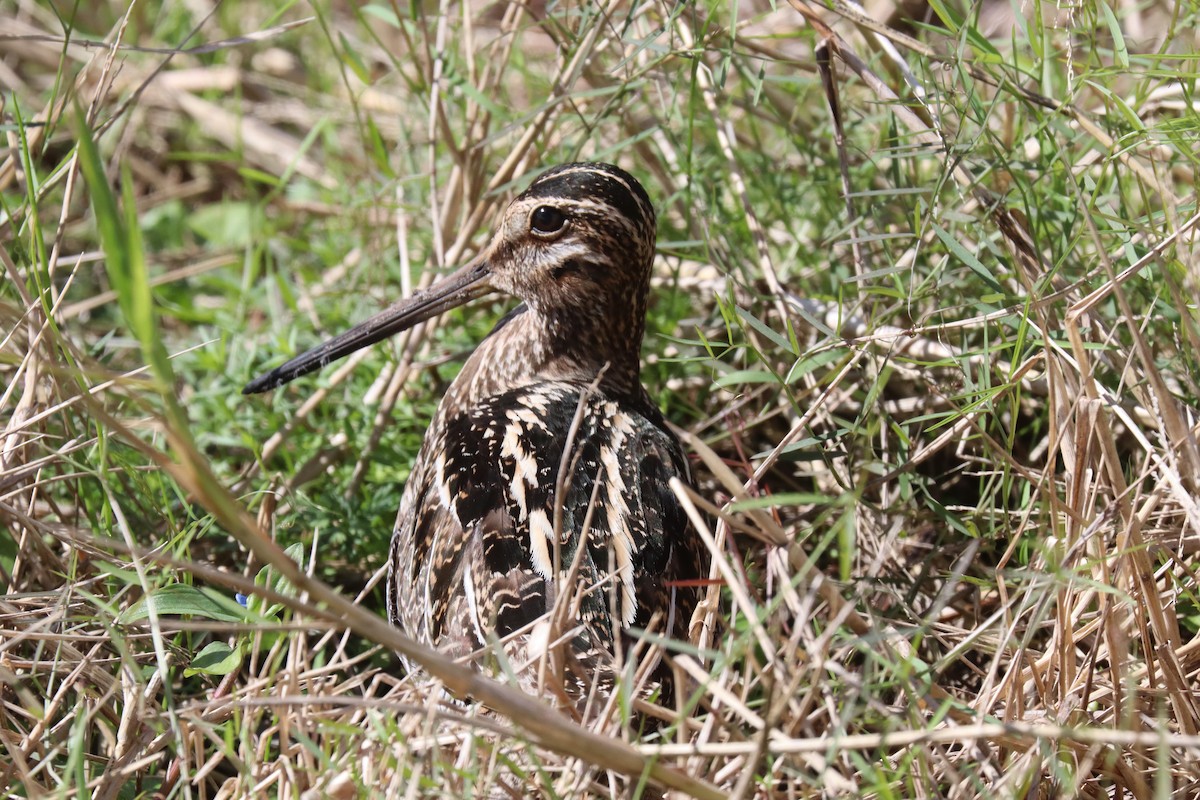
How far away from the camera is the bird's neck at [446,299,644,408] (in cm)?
304

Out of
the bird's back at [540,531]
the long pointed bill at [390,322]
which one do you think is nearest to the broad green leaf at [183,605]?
the bird's back at [540,531]

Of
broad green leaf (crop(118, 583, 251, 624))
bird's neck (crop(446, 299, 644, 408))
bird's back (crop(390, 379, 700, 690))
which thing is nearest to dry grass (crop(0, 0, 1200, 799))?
broad green leaf (crop(118, 583, 251, 624))

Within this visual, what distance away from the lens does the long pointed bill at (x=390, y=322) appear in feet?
10.1

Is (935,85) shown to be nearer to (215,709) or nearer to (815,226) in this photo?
(815,226)

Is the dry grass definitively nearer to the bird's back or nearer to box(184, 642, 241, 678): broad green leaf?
box(184, 642, 241, 678): broad green leaf

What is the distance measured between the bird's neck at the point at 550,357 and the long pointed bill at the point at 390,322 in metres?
0.16

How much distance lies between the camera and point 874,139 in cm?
363

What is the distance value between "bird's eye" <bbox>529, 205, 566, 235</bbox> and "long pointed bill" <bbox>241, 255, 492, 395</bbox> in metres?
0.21

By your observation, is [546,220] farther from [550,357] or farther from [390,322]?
[390,322]

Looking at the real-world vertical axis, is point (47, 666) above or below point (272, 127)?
below

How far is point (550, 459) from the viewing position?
8.61 feet

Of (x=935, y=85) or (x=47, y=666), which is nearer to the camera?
(x=47, y=666)

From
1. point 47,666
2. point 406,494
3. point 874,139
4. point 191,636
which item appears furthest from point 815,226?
point 47,666

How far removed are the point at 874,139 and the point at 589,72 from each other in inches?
36.7
